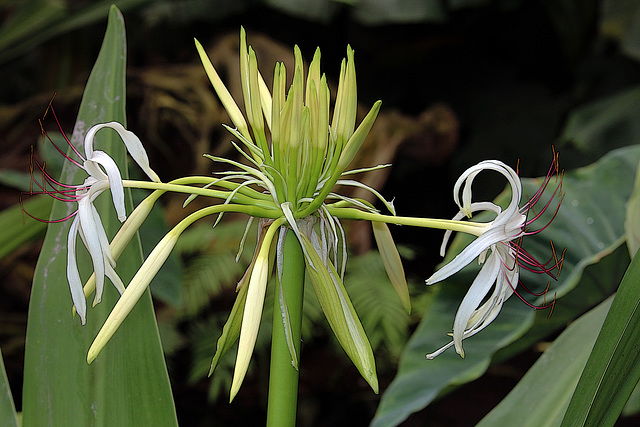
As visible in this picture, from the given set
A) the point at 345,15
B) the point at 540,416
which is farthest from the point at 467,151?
the point at 540,416

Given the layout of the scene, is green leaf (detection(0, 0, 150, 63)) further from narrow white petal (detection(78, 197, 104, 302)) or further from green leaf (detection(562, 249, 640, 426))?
green leaf (detection(562, 249, 640, 426))

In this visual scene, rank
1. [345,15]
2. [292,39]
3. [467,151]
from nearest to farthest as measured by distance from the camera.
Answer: [467,151], [345,15], [292,39]

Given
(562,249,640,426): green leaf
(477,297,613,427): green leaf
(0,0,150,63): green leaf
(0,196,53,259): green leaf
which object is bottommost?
(477,297,613,427): green leaf

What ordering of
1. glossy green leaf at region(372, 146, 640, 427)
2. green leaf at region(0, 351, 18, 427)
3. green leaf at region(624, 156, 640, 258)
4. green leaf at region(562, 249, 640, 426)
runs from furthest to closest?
1. glossy green leaf at region(372, 146, 640, 427)
2. green leaf at region(624, 156, 640, 258)
3. green leaf at region(0, 351, 18, 427)
4. green leaf at region(562, 249, 640, 426)

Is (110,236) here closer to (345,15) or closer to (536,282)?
(536,282)

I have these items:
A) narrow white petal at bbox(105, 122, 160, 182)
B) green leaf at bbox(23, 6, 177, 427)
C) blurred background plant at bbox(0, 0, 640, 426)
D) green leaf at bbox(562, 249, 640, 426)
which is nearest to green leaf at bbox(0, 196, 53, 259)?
blurred background plant at bbox(0, 0, 640, 426)

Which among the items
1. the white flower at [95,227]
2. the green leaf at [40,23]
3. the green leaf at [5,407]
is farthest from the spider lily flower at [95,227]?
the green leaf at [40,23]

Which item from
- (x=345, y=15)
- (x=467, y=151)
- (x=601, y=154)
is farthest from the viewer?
(x=345, y=15)
